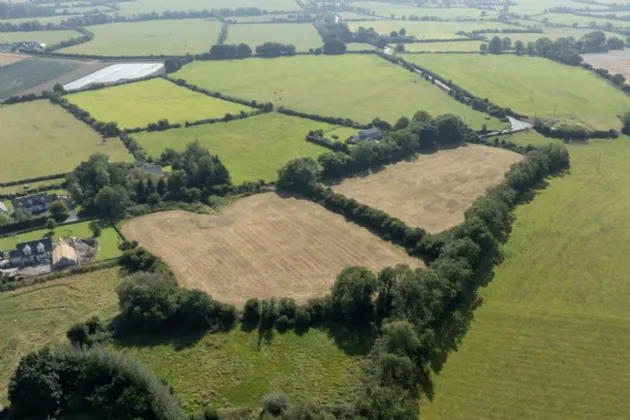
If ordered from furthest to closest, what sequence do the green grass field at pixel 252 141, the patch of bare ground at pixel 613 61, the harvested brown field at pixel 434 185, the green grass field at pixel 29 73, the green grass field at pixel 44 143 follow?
the patch of bare ground at pixel 613 61
the green grass field at pixel 29 73
the green grass field at pixel 252 141
the green grass field at pixel 44 143
the harvested brown field at pixel 434 185

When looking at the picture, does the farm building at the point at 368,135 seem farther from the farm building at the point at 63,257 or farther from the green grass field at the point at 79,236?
the farm building at the point at 63,257

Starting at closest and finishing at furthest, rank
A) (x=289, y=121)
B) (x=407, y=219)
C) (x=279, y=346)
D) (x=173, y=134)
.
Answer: (x=279, y=346) → (x=407, y=219) → (x=173, y=134) → (x=289, y=121)

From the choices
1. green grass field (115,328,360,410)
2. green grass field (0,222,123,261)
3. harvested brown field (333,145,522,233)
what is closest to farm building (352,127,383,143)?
harvested brown field (333,145,522,233)

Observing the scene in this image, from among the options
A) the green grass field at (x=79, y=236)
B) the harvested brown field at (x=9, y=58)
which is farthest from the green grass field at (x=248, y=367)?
the harvested brown field at (x=9, y=58)

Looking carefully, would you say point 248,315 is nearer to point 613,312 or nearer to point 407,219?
point 407,219

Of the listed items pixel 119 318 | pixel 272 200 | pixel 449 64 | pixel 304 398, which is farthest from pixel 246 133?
pixel 449 64

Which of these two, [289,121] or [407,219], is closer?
[407,219]
